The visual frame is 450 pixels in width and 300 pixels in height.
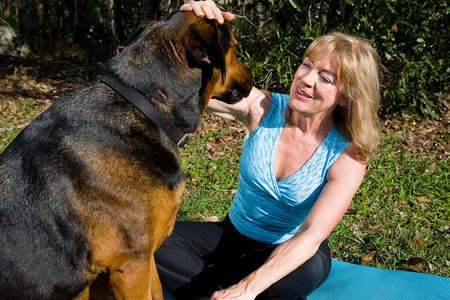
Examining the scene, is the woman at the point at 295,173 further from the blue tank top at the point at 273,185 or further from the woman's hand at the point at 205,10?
the woman's hand at the point at 205,10

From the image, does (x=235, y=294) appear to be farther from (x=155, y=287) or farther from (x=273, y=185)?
(x=273, y=185)

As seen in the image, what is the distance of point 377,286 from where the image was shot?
3512 mm

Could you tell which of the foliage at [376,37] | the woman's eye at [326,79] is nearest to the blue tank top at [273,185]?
the woman's eye at [326,79]

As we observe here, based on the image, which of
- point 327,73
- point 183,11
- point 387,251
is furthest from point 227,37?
point 387,251

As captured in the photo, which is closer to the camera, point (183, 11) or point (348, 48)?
point (183, 11)

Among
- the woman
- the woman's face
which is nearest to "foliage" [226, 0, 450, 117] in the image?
the woman

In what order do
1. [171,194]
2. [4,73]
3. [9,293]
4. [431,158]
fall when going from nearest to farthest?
[9,293]
[171,194]
[431,158]
[4,73]

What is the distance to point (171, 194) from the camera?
240 cm

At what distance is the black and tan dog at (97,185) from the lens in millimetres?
2236

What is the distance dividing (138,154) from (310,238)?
1129mm

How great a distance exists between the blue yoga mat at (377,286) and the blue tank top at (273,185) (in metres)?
0.59

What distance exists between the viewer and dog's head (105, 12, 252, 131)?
2.40 metres

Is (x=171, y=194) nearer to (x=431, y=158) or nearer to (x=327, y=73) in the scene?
(x=327, y=73)

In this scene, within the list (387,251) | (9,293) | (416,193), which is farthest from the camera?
(416,193)
